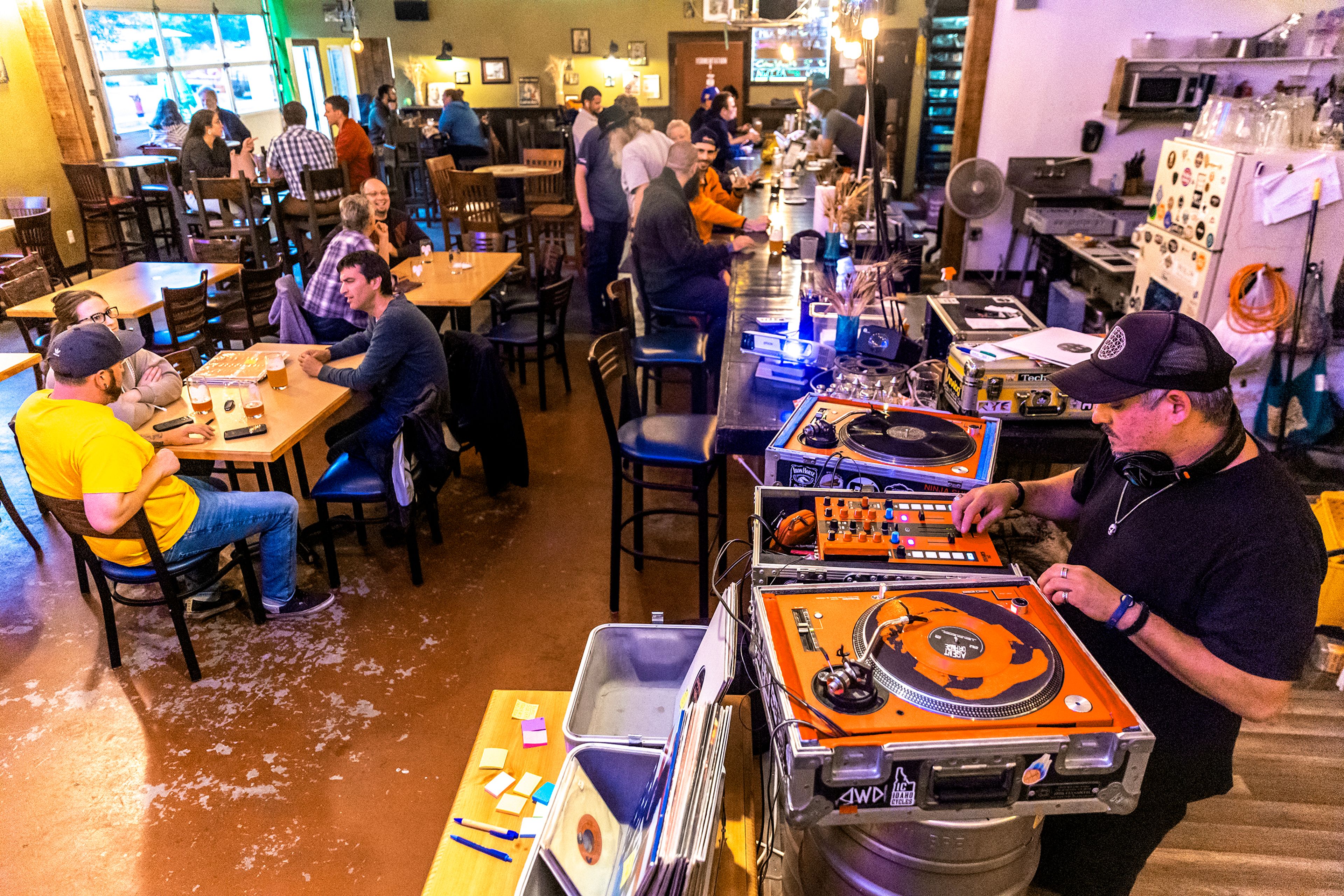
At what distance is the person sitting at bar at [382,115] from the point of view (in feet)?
35.2

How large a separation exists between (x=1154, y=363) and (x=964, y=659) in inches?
25.1

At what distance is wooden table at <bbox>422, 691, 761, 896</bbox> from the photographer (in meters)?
1.55

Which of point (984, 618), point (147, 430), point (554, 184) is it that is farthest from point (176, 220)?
A: point (984, 618)

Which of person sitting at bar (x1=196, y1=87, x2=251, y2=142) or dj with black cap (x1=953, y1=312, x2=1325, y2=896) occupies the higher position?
person sitting at bar (x1=196, y1=87, x2=251, y2=142)

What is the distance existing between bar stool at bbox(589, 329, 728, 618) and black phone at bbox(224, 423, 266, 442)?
130 cm

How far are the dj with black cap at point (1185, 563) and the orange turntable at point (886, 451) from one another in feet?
1.16

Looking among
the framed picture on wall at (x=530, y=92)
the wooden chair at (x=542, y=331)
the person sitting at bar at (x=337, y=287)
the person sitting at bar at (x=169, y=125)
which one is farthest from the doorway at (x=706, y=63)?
the person sitting at bar at (x=337, y=287)

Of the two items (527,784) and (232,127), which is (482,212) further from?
(527,784)

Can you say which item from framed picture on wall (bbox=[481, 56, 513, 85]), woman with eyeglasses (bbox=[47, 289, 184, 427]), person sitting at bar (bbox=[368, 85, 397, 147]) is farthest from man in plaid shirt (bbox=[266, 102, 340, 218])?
framed picture on wall (bbox=[481, 56, 513, 85])

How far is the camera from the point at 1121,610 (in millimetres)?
1532

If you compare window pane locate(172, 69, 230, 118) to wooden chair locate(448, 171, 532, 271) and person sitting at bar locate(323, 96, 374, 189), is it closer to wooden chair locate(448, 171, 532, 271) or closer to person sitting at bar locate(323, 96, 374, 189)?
person sitting at bar locate(323, 96, 374, 189)

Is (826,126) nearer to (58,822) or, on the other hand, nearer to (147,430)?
(147,430)

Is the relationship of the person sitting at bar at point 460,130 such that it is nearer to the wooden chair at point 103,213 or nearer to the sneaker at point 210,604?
the wooden chair at point 103,213

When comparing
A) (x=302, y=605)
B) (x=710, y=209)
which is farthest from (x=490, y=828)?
(x=710, y=209)
